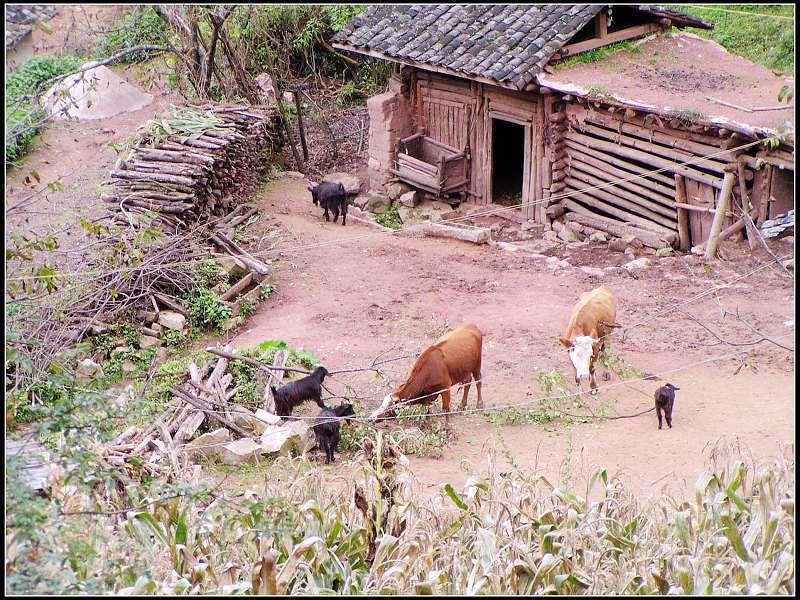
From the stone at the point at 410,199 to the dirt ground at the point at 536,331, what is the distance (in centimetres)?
127

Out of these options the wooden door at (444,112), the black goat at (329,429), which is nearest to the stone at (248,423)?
the black goat at (329,429)

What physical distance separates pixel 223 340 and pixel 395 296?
104 inches

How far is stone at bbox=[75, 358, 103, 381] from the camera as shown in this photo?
457 inches

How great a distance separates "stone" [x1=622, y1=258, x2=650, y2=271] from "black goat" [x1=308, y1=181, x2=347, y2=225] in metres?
5.18

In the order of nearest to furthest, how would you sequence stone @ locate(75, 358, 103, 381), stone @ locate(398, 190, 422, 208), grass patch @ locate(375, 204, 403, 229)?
stone @ locate(75, 358, 103, 381) → grass patch @ locate(375, 204, 403, 229) → stone @ locate(398, 190, 422, 208)

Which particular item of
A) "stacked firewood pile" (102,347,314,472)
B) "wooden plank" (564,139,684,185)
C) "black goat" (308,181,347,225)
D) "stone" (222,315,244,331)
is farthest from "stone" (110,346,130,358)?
"wooden plank" (564,139,684,185)

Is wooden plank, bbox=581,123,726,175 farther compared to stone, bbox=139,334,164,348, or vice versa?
→ wooden plank, bbox=581,123,726,175

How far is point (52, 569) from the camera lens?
4.80 m

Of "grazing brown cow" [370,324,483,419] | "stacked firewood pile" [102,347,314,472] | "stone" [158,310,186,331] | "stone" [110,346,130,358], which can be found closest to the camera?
"stacked firewood pile" [102,347,314,472]

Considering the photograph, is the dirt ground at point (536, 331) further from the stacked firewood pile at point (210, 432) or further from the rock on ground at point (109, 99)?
the rock on ground at point (109, 99)

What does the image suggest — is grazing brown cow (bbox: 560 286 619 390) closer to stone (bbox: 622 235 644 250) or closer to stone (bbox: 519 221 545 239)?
stone (bbox: 622 235 644 250)

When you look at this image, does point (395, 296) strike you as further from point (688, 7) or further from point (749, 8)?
point (749, 8)

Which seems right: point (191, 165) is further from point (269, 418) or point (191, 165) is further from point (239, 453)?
point (239, 453)

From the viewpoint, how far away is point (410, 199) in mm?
17203
